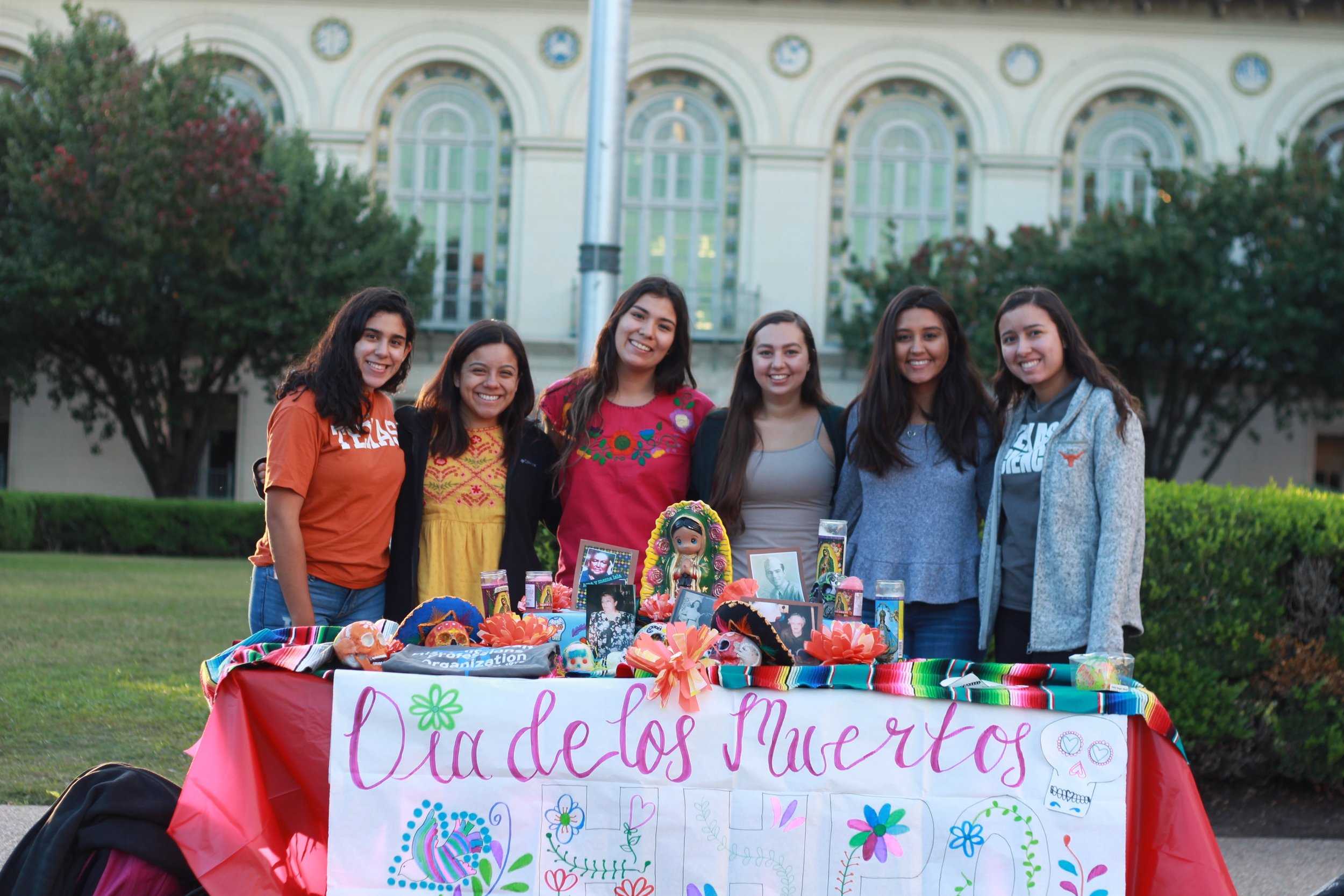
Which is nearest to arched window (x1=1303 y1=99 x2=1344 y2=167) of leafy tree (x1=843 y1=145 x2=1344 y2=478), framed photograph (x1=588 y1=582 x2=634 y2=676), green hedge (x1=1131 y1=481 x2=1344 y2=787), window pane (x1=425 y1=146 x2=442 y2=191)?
leafy tree (x1=843 y1=145 x2=1344 y2=478)

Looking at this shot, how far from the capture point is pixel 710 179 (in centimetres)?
2458

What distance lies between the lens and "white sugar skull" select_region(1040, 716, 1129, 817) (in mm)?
3248

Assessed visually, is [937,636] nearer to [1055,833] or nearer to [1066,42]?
[1055,833]

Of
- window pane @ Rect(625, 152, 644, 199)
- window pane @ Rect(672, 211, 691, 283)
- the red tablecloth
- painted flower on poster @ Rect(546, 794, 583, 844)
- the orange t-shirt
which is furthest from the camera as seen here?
window pane @ Rect(672, 211, 691, 283)

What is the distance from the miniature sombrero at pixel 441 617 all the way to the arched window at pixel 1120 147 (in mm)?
22499

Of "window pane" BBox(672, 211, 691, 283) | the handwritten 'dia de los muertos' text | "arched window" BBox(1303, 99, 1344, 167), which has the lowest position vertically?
the handwritten 'dia de los muertos' text

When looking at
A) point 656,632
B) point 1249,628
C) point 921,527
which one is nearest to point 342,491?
point 656,632

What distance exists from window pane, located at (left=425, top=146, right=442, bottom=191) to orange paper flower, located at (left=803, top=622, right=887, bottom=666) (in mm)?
22682

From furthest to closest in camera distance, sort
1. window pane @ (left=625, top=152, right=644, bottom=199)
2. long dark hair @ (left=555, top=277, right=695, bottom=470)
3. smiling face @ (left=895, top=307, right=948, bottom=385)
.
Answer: window pane @ (left=625, top=152, right=644, bottom=199), long dark hair @ (left=555, top=277, right=695, bottom=470), smiling face @ (left=895, top=307, right=948, bottom=385)

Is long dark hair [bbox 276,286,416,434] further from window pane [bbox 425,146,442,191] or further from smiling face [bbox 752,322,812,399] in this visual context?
window pane [bbox 425,146,442,191]

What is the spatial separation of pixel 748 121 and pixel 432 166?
643 cm

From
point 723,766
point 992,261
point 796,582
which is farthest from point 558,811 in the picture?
point 992,261

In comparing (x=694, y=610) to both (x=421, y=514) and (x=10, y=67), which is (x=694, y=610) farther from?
(x=10, y=67)

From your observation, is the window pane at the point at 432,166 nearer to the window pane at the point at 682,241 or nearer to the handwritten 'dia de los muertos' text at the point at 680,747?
the window pane at the point at 682,241
